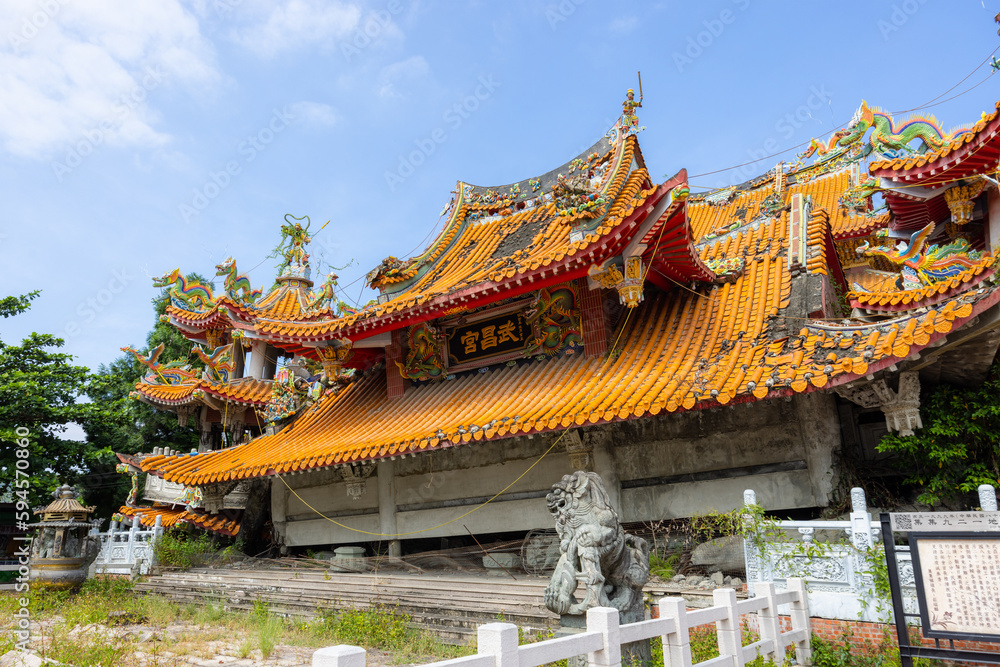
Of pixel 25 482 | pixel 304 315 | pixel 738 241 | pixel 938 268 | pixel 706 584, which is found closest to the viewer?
pixel 706 584

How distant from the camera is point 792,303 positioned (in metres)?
9.20

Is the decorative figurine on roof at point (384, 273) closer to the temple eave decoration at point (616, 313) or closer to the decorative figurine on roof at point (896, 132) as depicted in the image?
the temple eave decoration at point (616, 313)

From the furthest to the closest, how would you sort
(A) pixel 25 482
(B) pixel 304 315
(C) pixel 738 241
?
(A) pixel 25 482
(B) pixel 304 315
(C) pixel 738 241

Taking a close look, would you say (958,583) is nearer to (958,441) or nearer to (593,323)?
(958,441)

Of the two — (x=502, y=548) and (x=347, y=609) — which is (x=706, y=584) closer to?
(x=502, y=548)

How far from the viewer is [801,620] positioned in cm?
636

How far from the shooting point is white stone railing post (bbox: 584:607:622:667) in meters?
4.21

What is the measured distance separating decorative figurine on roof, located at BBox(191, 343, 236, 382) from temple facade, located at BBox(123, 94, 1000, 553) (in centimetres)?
525

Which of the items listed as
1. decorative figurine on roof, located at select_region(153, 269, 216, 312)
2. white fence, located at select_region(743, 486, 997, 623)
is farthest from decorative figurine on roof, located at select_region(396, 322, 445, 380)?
decorative figurine on roof, located at select_region(153, 269, 216, 312)

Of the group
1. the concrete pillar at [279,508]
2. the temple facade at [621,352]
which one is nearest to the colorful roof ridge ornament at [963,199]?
the temple facade at [621,352]

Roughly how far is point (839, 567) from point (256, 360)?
17667 mm

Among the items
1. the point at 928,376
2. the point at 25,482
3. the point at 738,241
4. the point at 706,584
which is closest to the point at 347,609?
the point at 706,584

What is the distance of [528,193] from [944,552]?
10.7 m

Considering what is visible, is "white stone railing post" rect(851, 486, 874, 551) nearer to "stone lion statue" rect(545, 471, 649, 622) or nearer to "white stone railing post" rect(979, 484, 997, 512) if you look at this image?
"white stone railing post" rect(979, 484, 997, 512)
